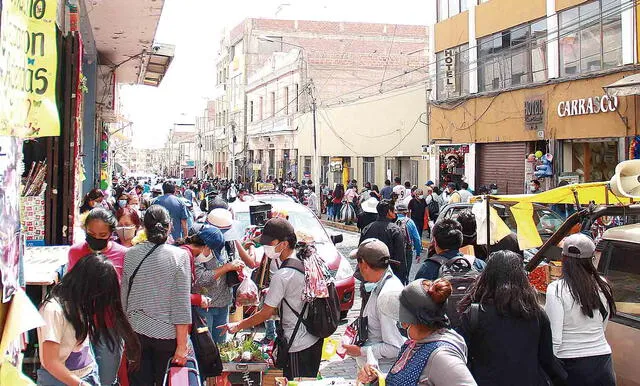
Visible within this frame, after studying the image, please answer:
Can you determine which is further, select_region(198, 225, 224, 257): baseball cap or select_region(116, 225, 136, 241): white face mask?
select_region(116, 225, 136, 241): white face mask

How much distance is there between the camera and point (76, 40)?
24.8 ft

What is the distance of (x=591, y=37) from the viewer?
1852 cm

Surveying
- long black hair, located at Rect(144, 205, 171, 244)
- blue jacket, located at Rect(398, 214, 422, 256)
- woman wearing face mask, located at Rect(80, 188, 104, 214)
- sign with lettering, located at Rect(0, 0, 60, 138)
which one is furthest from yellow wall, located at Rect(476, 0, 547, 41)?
sign with lettering, located at Rect(0, 0, 60, 138)

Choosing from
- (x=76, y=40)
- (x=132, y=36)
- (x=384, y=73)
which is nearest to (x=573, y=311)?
(x=76, y=40)

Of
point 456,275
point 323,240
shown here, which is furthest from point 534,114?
point 456,275

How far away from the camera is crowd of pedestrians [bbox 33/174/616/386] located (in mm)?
3672

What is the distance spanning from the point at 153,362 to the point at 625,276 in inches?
143

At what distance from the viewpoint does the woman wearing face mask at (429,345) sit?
338 cm

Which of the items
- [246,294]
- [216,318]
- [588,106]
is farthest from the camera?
[588,106]

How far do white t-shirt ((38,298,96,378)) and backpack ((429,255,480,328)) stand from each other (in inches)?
90.1

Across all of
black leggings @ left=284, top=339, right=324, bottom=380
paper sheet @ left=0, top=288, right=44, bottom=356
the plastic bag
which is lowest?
black leggings @ left=284, top=339, right=324, bottom=380

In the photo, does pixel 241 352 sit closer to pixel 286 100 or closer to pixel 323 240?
pixel 323 240

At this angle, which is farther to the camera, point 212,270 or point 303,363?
point 212,270

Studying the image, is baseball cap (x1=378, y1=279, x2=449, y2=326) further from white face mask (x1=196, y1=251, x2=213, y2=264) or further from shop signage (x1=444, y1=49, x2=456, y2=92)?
shop signage (x1=444, y1=49, x2=456, y2=92)
